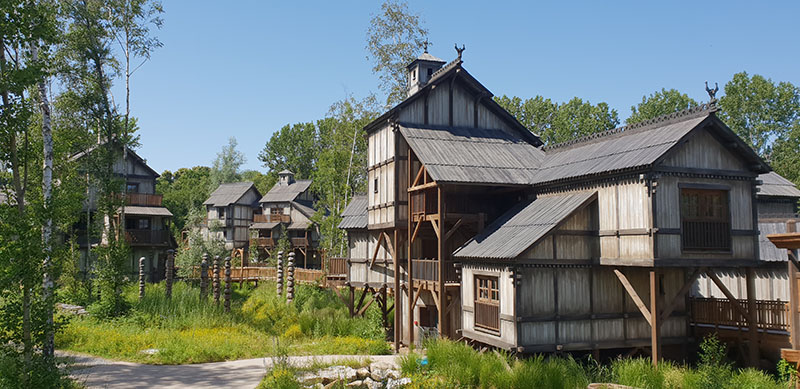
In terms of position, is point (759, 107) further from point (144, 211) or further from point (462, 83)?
point (144, 211)

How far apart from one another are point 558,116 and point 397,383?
38751mm

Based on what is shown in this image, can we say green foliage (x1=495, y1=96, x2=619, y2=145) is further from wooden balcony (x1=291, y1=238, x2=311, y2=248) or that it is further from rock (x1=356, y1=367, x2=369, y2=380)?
rock (x1=356, y1=367, x2=369, y2=380)

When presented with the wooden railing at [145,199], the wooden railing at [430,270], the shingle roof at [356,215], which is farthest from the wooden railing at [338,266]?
the wooden railing at [145,199]

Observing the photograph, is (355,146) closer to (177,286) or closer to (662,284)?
(177,286)

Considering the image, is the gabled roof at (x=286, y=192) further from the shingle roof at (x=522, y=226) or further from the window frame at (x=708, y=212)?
the window frame at (x=708, y=212)

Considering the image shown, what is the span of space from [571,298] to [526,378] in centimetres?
372

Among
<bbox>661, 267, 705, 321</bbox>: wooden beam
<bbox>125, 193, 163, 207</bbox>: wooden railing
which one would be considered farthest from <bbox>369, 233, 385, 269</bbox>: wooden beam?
<bbox>125, 193, 163, 207</bbox>: wooden railing

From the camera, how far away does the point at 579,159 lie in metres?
20.5

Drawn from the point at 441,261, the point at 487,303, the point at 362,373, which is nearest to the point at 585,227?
the point at 487,303

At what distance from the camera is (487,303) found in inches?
749

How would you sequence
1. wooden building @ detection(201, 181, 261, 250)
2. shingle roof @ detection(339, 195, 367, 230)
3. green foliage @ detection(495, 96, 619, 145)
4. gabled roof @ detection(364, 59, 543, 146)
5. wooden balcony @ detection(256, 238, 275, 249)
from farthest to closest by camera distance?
wooden building @ detection(201, 181, 261, 250)
wooden balcony @ detection(256, 238, 275, 249)
green foliage @ detection(495, 96, 619, 145)
shingle roof @ detection(339, 195, 367, 230)
gabled roof @ detection(364, 59, 543, 146)

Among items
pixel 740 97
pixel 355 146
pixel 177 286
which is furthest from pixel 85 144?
pixel 740 97

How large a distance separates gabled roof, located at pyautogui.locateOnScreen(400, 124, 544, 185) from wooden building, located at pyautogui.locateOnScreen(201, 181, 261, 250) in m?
41.2

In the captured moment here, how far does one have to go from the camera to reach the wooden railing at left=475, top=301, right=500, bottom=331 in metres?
18.5
